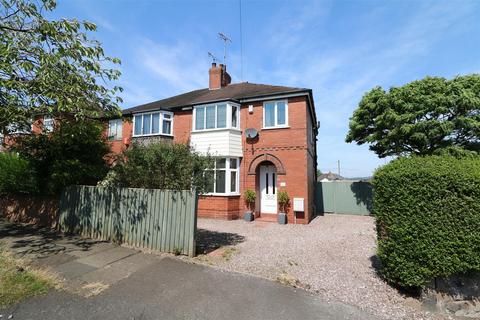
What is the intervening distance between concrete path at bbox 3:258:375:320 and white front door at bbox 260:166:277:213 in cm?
843

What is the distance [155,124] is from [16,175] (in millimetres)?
7002

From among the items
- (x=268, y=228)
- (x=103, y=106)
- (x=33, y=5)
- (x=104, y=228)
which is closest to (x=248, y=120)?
(x=268, y=228)

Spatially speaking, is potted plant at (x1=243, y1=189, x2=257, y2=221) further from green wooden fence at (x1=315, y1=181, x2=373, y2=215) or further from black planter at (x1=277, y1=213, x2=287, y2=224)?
green wooden fence at (x1=315, y1=181, x2=373, y2=215)

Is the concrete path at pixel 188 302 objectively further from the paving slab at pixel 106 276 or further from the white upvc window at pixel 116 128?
the white upvc window at pixel 116 128

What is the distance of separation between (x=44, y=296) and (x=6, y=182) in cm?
922

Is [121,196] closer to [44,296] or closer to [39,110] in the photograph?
[39,110]

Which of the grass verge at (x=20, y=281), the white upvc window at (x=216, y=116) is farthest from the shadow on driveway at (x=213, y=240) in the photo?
the white upvc window at (x=216, y=116)

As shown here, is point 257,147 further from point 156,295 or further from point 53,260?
point 156,295

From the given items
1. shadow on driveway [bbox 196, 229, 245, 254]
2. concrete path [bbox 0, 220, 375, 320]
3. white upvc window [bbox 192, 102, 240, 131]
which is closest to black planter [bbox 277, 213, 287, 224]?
shadow on driveway [bbox 196, 229, 245, 254]

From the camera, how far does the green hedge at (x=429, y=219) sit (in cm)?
432

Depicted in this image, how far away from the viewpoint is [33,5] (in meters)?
6.57

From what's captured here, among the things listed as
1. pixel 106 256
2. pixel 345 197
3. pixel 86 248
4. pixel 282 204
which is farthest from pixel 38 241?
pixel 345 197

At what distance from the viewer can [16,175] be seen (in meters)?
10.6

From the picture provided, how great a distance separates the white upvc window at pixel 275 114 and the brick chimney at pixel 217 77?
19.5 ft
